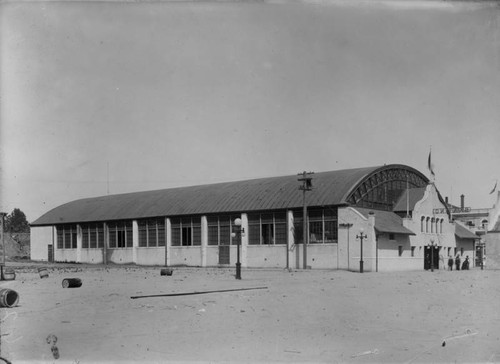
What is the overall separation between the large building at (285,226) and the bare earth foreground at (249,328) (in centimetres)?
2253

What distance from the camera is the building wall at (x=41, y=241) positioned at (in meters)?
67.7

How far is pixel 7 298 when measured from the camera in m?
14.6

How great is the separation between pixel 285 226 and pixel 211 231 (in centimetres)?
835

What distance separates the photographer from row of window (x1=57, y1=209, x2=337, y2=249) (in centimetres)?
4562

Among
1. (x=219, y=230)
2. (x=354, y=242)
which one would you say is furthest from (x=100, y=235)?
(x=354, y=242)

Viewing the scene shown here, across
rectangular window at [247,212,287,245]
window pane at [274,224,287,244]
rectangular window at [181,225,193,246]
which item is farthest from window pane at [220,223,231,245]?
window pane at [274,224,287,244]

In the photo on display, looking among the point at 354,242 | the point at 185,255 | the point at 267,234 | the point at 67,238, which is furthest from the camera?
the point at 67,238

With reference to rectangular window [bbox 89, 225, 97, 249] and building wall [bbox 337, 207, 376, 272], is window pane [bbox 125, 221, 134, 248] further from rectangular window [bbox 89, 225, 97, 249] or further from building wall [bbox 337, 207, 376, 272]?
building wall [bbox 337, 207, 376, 272]

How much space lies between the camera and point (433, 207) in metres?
53.0

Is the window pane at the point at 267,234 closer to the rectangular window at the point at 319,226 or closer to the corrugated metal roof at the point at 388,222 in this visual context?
the rectangular window at the point at 319,226

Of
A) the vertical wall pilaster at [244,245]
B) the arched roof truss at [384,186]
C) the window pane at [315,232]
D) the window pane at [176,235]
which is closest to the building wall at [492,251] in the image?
the arched roof truss at [384,186]

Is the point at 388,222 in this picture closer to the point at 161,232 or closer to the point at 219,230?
the point at 219,230

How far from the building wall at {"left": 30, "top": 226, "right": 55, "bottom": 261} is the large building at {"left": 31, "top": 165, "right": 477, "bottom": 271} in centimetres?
330

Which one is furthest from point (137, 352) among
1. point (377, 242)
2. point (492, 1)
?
point (377, 242)
